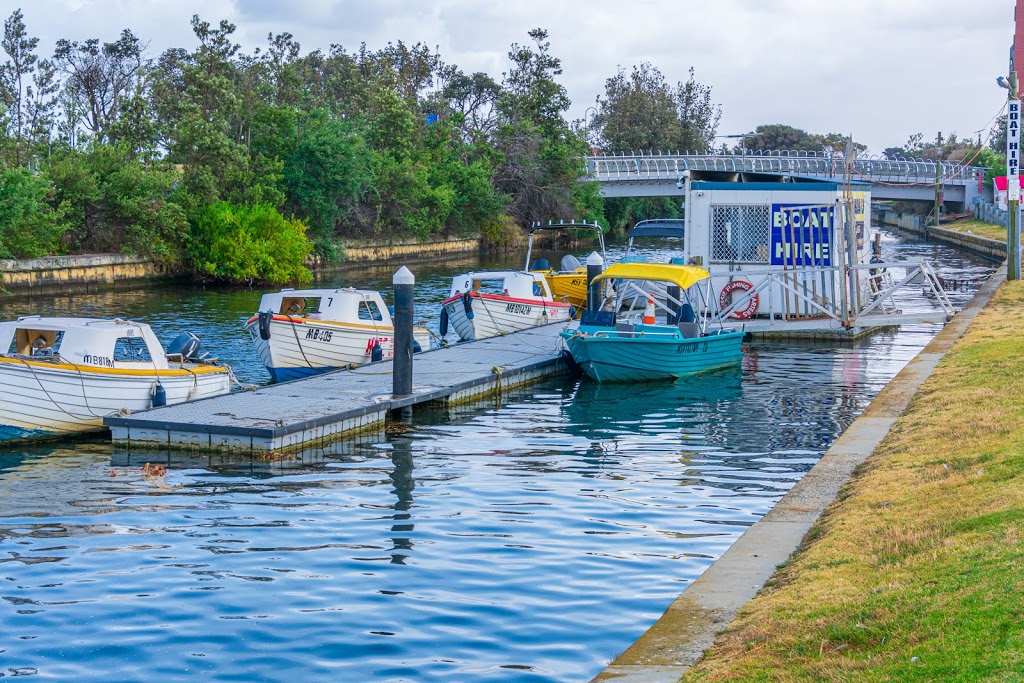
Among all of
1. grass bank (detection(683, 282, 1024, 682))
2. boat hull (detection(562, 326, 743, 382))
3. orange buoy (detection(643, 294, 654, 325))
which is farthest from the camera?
orange buoy (detection(643, 294, 654, 325))

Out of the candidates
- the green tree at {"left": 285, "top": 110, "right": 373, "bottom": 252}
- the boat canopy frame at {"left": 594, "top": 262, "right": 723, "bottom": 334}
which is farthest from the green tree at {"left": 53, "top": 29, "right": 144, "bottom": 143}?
the boat canopy frame at {"left": 594, "top": 262, "right": 723, "bottom": 334}

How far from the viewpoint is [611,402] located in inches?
968

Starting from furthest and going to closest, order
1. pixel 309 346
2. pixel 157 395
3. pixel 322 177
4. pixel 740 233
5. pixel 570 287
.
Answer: pixel 322 177
pixel 570 287
pixel 740 233
pixel 309 346
pixel 157 395

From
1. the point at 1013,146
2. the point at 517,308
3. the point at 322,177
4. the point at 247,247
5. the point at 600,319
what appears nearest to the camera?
the point at 600,319

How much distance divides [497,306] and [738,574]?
22.9 m

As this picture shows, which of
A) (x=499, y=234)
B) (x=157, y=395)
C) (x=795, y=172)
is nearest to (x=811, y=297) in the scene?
(x=157, y=395)

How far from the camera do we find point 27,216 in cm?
4747

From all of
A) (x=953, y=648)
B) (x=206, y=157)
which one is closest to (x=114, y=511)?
(x=953, y=648)

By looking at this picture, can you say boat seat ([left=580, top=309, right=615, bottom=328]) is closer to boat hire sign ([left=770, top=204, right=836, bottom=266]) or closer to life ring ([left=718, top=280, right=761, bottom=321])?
life ring ([left=718, top=280, right=761, bottom=321])

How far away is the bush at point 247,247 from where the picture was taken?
171 ft

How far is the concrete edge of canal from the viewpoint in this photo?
8828 mm

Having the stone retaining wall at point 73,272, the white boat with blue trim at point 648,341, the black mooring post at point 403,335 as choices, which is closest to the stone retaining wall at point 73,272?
the stone retaining wall at point 73,272

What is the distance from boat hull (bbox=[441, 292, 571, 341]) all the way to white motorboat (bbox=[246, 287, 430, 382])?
483 cm

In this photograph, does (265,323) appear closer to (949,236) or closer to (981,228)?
(981,228)
